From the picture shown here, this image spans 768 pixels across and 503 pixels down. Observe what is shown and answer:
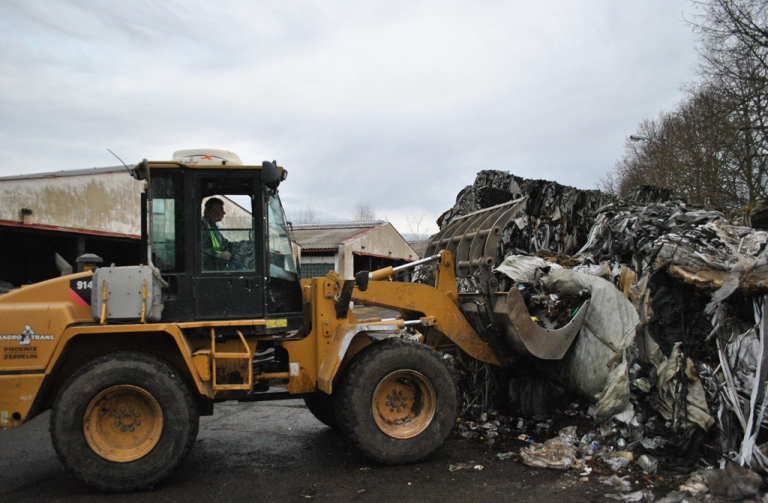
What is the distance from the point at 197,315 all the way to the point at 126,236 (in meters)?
13.6

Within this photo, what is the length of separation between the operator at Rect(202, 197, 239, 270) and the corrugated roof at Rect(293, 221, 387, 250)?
19.6 meters

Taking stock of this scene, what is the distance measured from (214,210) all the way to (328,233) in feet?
83.0

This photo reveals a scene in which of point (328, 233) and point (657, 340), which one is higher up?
point (328, 233)

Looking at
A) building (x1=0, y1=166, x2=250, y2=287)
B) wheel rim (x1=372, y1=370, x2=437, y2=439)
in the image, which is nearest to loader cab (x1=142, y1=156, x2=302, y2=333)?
wheel rim (x1=372, y1=370, x2=437, y2=439)

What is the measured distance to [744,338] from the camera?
4.78m

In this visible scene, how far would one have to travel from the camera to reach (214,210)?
4969 millimetres

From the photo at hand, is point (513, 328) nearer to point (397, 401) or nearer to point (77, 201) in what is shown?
point (397, 401)

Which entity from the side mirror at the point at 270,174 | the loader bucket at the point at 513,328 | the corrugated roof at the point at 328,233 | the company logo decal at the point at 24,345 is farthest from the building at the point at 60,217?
the loader bucket at the point at 513,328

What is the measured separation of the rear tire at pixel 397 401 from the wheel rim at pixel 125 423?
1529 millimetres

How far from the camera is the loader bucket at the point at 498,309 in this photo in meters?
5.51

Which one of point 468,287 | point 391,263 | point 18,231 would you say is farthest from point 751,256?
point 391,263

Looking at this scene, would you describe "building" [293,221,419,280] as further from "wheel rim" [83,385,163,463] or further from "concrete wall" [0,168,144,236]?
"wheel rim" [83,385,163,463]

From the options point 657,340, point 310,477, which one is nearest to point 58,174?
point 310,477

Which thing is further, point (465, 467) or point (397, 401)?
point (397, 401)
